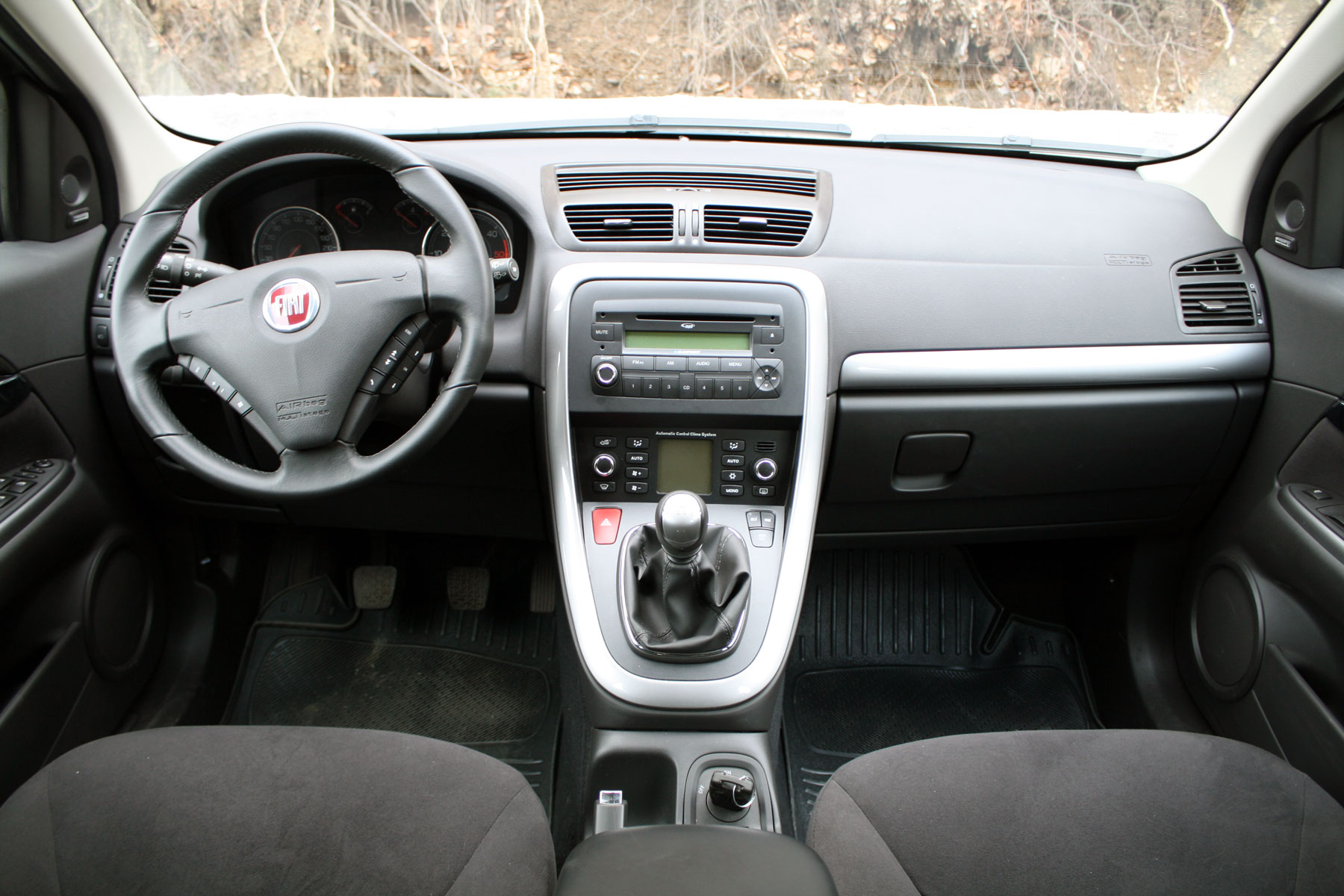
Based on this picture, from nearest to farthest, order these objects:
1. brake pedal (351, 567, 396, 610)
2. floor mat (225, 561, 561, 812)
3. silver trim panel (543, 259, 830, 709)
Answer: silver trim panel (543, 259, 830, 709) → floor mat (225, 561, 561, 812) → brake pedal (351, 567, 396, 610)

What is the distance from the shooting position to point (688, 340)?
1530 mm

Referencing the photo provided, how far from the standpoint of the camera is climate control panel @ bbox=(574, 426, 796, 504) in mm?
1566

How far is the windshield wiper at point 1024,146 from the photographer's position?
6.08 feet

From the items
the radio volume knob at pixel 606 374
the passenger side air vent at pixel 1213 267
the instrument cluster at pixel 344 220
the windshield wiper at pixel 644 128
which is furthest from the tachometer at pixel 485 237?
the passenger side air vent at pixel 1213 267

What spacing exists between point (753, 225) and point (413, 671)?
1.41m

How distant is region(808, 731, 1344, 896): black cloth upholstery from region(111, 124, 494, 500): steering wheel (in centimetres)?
86

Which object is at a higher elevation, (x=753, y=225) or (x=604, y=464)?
(x=753, y=225)

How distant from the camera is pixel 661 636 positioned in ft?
4.62

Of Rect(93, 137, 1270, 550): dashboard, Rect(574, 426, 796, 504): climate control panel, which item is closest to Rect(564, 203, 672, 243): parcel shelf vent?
Rect(93, 137, 1270, 550): dashboard

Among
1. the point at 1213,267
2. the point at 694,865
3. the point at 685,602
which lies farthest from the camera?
the point at 1213,267

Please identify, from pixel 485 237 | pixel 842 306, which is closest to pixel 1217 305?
pixel 842 306

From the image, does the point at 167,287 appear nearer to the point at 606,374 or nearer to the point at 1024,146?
the point at 606,374

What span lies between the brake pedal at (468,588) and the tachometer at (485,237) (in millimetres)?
944

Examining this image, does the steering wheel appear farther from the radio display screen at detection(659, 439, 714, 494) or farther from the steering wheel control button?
the radio display screen at detection(659, 439, 714, 494)
